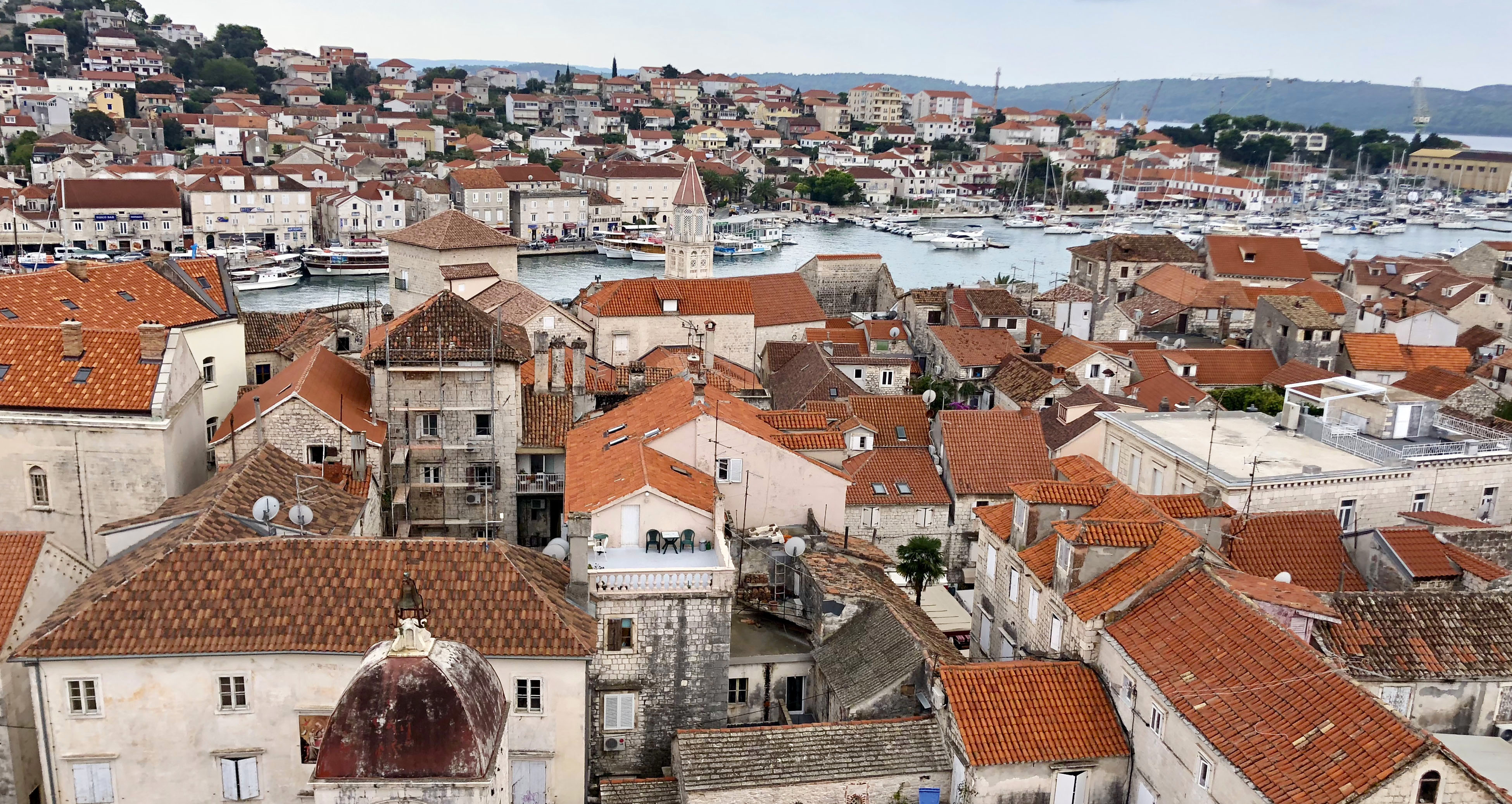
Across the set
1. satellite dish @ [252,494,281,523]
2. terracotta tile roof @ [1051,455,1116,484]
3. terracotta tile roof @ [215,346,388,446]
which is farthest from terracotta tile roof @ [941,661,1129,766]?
terracotta tile roof @ [215,346,388,446]

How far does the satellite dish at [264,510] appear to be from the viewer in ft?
63.1

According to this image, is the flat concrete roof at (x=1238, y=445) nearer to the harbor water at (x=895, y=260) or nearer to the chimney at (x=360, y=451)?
the chimney at (x=360, y=451)

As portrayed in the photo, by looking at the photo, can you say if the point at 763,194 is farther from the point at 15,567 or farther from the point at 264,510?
the point at 15,567

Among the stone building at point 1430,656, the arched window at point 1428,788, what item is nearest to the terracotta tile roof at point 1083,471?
the stone building at point 1430,656

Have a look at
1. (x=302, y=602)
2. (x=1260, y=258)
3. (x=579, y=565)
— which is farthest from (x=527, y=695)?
(x=1260, y=258)

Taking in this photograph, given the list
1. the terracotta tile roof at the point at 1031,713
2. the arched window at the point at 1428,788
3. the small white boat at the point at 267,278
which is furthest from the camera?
the small white boat at the point at 267,278

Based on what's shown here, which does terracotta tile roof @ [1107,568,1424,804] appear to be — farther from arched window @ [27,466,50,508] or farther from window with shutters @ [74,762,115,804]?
arched window @ [27,466,50,508]

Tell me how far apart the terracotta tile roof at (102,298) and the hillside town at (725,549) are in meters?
0.13

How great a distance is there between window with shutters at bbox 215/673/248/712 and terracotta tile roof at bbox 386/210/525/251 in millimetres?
32973

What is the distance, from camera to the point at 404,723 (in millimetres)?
10516

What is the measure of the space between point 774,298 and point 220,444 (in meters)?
28.4

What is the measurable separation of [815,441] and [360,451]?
1027cm

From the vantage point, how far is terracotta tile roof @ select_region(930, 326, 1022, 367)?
158 ft

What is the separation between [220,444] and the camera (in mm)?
25422
